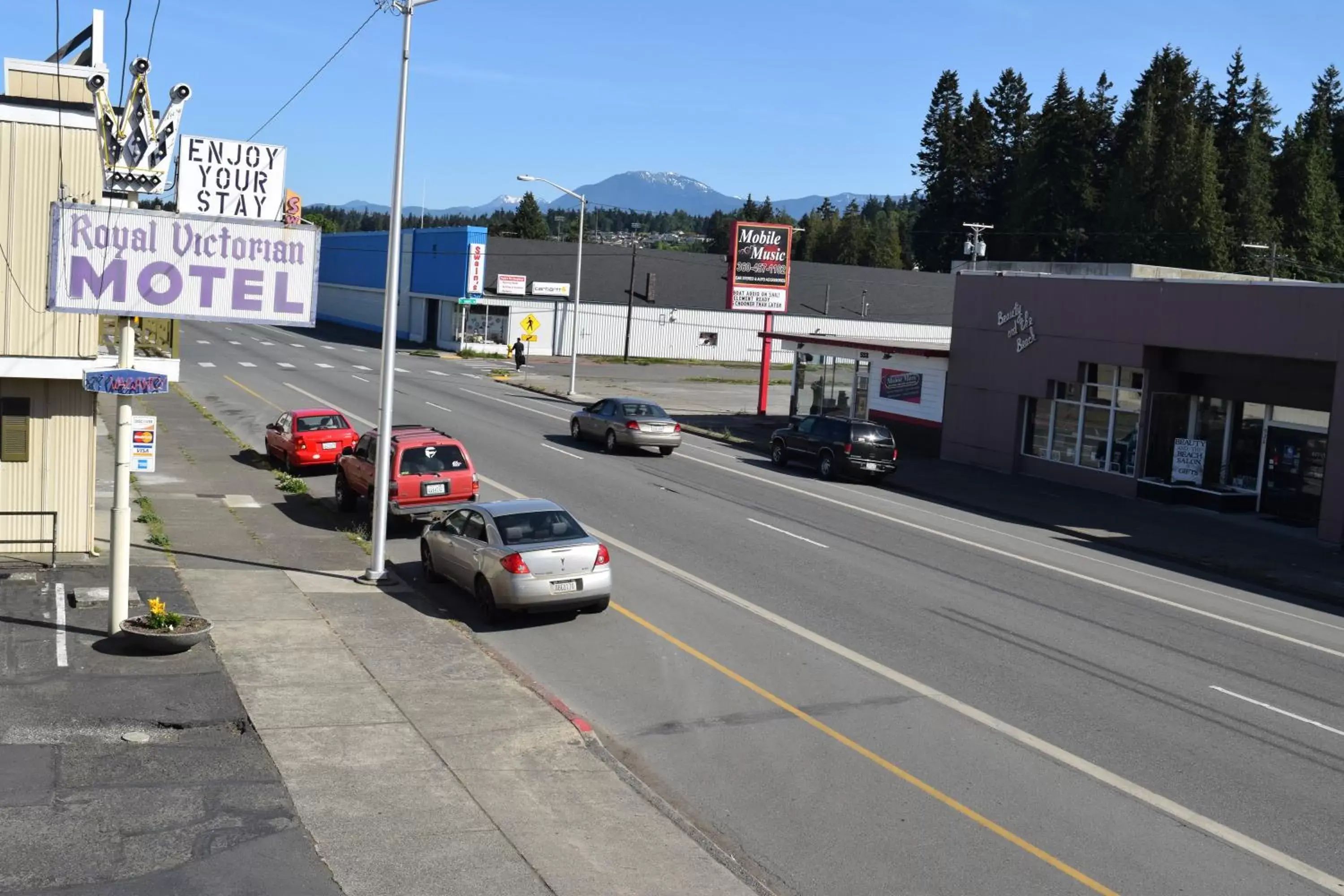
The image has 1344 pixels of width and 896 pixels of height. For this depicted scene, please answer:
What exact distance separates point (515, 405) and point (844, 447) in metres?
18.3

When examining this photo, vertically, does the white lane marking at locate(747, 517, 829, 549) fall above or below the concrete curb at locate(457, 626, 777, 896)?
above

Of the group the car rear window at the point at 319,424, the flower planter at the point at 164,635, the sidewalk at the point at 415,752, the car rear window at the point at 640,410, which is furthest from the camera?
the car rear window at the point at 640,410

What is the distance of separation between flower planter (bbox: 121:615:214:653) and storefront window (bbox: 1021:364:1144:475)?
2509 cm

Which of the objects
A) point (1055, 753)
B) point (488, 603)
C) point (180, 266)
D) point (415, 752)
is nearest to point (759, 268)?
point (488, 603)

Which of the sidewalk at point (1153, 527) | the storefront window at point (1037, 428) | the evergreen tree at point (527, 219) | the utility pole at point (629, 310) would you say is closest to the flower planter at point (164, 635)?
the sidewalk at point (1153, 527)

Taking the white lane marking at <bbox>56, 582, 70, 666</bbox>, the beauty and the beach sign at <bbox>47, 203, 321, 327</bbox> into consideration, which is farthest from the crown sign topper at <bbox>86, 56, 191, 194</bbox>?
the white lane marking at <bbox>56, 582, 70, 666</bbox>

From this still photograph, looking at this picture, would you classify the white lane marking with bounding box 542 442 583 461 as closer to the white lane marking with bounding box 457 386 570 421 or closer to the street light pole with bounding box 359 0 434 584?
the white lane marking with bounding box 457 386 570 421

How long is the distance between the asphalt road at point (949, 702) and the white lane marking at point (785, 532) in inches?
3.6

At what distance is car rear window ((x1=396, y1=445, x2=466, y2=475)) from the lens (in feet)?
71.2

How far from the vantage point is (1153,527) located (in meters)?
28.0

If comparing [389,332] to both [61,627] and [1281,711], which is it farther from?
[1281,711]

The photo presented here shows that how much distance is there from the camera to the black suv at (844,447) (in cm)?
3275

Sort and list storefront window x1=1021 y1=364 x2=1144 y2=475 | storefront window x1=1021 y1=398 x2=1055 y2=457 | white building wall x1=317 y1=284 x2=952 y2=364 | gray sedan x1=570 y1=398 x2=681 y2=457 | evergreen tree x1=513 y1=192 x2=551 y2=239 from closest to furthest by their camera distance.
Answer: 1. storefront window x1=1021 y1=364 x2=1144 y2=475
2. gray sedan x1=570 y1=398 x2=681 y2=457
3. storefront window x1=1021 y1=398 x2=1055 y2=457
4. white building wall x1=317 y1=284 x2=952 y2=364
5. evergreen tree x1=513 y1=192 x2=551 y2=239

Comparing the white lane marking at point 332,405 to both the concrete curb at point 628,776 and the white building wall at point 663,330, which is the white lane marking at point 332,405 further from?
the white building wall at point 663,330
